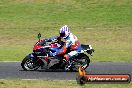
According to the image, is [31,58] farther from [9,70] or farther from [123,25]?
[123,25]

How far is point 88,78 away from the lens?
13.3 metres

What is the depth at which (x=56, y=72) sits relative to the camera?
63.9 feet

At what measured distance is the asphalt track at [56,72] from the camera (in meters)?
18.1

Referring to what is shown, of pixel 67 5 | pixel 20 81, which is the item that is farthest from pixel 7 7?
pixel 20 81

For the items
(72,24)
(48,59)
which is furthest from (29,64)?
(72,24)

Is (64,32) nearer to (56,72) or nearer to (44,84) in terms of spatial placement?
(56,72)

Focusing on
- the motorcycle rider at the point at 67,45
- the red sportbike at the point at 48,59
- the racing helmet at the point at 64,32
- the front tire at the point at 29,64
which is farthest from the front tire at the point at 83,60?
the front tire at the point at 29,64

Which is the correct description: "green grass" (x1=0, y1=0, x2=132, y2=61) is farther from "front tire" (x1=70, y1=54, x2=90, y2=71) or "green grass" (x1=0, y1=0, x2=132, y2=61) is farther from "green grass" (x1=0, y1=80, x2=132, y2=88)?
"green grass" (x1=0, y1=80, x2=132, y2=88)

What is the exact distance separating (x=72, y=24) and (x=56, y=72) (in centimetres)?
1945

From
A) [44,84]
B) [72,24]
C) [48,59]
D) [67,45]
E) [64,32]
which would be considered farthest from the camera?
[72,24]

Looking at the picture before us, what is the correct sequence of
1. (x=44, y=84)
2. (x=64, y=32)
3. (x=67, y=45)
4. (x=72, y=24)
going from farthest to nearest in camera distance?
(x=72, y=24) < (x=67, y=45) < (x=64, y=32) < (x=44, y=84)

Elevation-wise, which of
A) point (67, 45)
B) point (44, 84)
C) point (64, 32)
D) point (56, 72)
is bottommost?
point (56, 72)

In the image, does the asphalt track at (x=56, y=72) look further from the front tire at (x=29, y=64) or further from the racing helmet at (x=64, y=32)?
the racing helmet at (x=64, y=32)

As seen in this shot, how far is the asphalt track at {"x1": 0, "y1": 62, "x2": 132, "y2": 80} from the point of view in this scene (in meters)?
18.1
